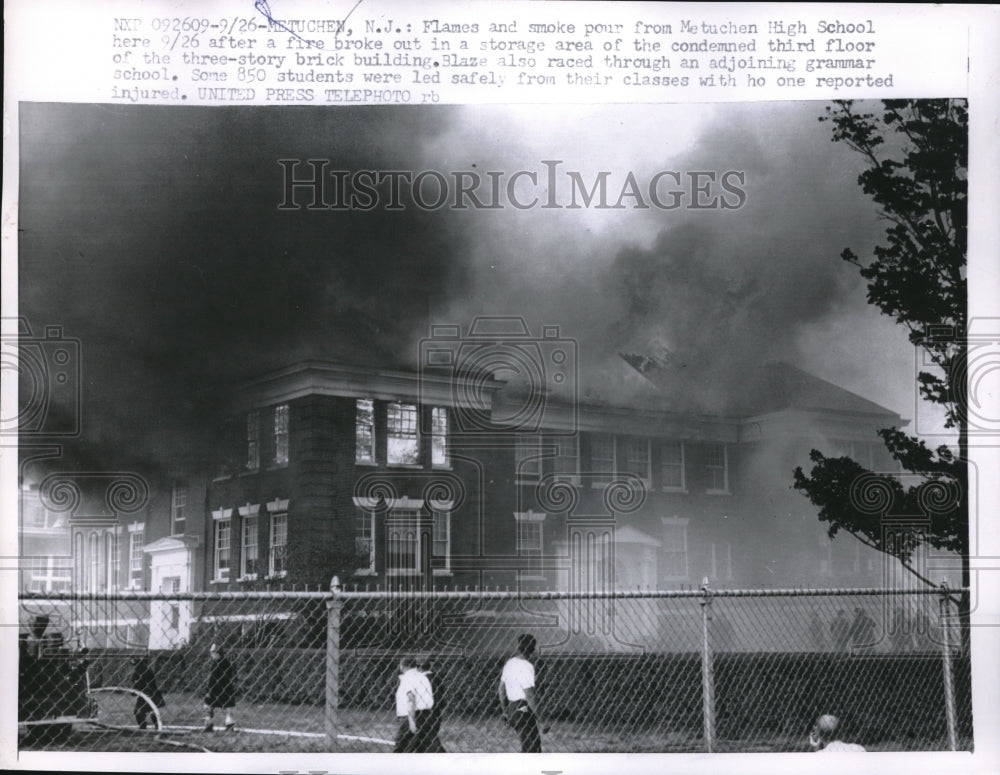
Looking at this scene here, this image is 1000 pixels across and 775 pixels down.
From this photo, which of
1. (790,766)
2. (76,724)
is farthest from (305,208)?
(790,766)

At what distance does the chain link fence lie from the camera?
22.3 ft

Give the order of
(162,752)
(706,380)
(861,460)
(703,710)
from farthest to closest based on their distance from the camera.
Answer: (706,380), (861,460), (703,710), (162,752)

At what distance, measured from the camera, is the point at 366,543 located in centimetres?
827

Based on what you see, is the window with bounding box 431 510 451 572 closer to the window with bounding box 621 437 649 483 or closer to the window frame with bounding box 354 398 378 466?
the window frame with bounding box 354 398 378 466

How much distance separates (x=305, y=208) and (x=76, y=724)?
12.9 ft

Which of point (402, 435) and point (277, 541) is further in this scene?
point (277, 541)

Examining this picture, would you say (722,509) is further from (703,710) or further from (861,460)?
(703,710)

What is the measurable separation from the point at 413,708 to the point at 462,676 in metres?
0.45

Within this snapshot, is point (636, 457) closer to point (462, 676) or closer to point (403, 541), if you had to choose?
point (403, 541)

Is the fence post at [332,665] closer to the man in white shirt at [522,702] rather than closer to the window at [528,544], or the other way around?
the man in white shirt at [522,702]

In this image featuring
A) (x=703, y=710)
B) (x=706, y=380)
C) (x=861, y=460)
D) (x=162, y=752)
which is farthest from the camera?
(x=706, y=380)

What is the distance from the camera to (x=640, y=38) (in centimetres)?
709

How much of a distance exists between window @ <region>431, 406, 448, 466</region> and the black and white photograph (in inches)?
1.2

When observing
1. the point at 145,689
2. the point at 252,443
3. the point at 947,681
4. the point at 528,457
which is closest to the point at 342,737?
the point at 145,689
